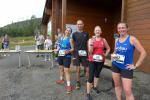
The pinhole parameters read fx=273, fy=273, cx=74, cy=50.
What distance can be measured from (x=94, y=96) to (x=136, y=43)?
2221 mm

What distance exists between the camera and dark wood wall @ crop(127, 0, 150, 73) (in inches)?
369

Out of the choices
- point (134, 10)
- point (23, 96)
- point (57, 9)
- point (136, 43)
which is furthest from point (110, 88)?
point (57, 9)

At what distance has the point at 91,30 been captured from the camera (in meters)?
16.6

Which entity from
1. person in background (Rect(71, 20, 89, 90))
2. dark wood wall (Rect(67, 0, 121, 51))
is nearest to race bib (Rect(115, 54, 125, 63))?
person in background (Rect(71, 20, 89, 90))

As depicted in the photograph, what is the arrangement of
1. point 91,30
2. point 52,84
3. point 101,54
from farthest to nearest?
1. point 91,30
2. point 52,84
3. point 101,54

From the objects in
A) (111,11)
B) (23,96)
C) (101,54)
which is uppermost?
(111,11)

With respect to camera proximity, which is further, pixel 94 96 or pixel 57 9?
pixel 57 9

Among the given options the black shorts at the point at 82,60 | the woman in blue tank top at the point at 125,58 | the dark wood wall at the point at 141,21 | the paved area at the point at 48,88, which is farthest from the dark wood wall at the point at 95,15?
the woman in blue tank top at the point at 125,58

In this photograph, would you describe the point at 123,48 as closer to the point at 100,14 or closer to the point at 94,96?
the point at 94,96

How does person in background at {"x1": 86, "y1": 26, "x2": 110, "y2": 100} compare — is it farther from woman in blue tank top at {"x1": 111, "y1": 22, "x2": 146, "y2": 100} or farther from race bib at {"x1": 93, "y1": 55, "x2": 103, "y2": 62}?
woman in blue tank top at {"x1": 111, "y1": 22, "x2": 146, "y2": 100}

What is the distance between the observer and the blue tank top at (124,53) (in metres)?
4.89

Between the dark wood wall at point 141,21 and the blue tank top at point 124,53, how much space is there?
4.49 metres

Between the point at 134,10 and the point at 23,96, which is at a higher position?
the point at 134,10

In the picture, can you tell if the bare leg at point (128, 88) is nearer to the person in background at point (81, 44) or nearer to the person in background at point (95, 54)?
the person in background at point (95, 54)
